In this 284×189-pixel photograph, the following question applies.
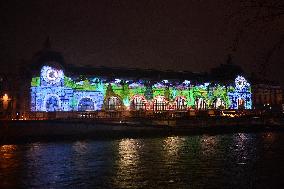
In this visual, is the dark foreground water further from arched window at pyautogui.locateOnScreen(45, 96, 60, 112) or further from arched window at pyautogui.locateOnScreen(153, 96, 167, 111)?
arched window at pyautogui.locateOnScreen(153, 96, 167, 111)

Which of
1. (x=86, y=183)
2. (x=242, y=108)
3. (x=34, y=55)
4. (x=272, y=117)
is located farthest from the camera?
(x=242, y=108)

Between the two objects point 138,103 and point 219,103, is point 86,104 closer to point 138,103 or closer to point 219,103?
A: point 138,103

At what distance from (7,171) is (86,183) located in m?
5.15

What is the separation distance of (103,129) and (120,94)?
16.5 metres

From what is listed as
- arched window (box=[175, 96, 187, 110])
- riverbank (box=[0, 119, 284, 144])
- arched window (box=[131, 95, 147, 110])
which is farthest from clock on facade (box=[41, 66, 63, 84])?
arched window (box=[175, 96, 187, 110])

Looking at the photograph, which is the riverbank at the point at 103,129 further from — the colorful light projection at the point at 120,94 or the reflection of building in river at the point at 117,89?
the colorful light projection at the point at 120,94

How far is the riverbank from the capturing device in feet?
121

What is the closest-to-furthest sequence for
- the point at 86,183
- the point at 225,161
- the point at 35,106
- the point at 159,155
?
the point at 86,183 → the point at 225,161 → the point at 159,155 → the point at 35,106

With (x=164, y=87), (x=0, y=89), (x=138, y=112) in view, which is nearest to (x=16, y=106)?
(x=0, y=89)

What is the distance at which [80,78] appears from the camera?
177 feet

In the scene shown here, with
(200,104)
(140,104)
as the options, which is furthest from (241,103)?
(140,104)

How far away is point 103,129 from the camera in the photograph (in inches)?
1620

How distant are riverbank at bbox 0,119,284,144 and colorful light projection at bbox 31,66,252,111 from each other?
1037 cm

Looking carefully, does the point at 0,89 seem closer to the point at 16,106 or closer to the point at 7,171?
the point at 16,106
